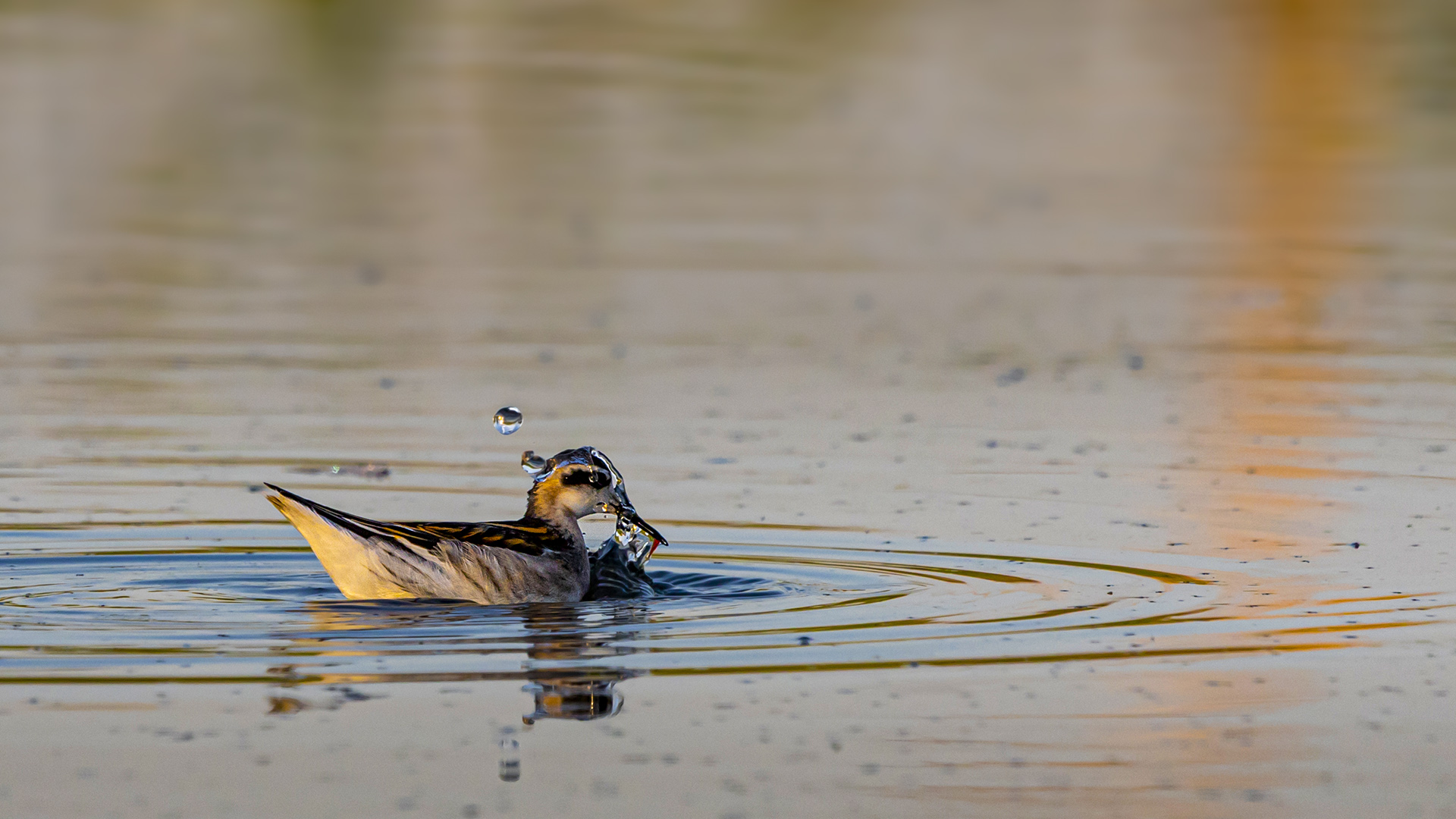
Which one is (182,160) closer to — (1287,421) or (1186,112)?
(1186,112)

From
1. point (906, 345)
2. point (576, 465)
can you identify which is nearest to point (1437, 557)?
point (576, 465)

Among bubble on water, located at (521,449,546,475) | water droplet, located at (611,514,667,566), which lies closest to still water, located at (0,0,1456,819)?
water droplet, located at (611,514,667,566)

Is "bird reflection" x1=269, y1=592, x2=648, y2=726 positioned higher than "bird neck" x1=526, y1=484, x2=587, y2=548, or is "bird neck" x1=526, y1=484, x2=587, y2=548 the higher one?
"bird neck" x1=526, y1=484, x2=587, y2=548

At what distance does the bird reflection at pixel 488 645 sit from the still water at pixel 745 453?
42 millimetres

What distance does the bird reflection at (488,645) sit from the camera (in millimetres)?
8646

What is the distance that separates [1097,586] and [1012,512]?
1.74 meters

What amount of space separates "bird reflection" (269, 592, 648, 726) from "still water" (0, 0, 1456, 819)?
4cm

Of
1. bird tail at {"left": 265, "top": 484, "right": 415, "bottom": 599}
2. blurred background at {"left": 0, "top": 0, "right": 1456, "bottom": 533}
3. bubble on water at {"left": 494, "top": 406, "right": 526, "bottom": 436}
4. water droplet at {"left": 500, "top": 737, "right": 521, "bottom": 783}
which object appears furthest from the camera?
blurred background at {"left": 0, "top": 0, "right": 1456, "bottom": 533}

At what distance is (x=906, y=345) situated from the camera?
58.4 ft

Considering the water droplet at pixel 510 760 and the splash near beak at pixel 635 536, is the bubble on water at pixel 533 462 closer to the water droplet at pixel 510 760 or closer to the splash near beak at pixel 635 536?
the splash near beak at pixel 635 536

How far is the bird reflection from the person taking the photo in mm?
8646

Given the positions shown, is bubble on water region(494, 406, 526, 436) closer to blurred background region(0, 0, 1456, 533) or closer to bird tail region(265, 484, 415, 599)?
blurred background region(0, 0, 1456, 533)

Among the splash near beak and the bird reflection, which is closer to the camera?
the bird reflection

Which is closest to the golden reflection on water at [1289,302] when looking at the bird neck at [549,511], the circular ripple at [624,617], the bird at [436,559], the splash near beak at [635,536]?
the circular ripple at [624,617]
